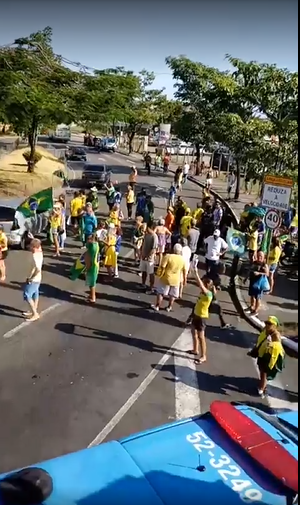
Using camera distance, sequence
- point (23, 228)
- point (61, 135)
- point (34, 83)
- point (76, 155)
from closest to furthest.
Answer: point (23, 228), point (34, 83), point (76, 155), point (61, 135)

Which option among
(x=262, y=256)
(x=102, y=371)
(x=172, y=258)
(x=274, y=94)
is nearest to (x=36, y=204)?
(x=172, y=258)

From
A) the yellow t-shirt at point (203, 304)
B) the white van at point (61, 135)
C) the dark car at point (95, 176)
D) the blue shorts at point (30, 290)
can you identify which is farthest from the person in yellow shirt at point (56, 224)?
the white van at point (61, 135)

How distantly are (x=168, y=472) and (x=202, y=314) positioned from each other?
4363 millimetres

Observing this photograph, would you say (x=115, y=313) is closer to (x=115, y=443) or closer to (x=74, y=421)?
(x=74, y=421)

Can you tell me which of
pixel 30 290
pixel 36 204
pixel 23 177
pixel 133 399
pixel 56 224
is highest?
pixel 36 204

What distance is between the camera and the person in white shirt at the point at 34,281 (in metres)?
9.49

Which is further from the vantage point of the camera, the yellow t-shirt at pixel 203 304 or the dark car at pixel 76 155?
the dark car at pixel 76 155

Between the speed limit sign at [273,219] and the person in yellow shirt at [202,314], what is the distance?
290 centimetres

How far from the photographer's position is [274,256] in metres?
11.4

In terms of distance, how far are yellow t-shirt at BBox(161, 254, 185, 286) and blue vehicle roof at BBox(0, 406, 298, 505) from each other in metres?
5.55

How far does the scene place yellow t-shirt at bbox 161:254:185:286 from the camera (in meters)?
10.3

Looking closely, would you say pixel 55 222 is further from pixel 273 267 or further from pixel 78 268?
pixel 273 267

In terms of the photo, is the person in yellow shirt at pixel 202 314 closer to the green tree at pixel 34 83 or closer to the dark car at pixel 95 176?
the green tree at pixel 34 83

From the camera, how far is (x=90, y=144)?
52.9 meters
